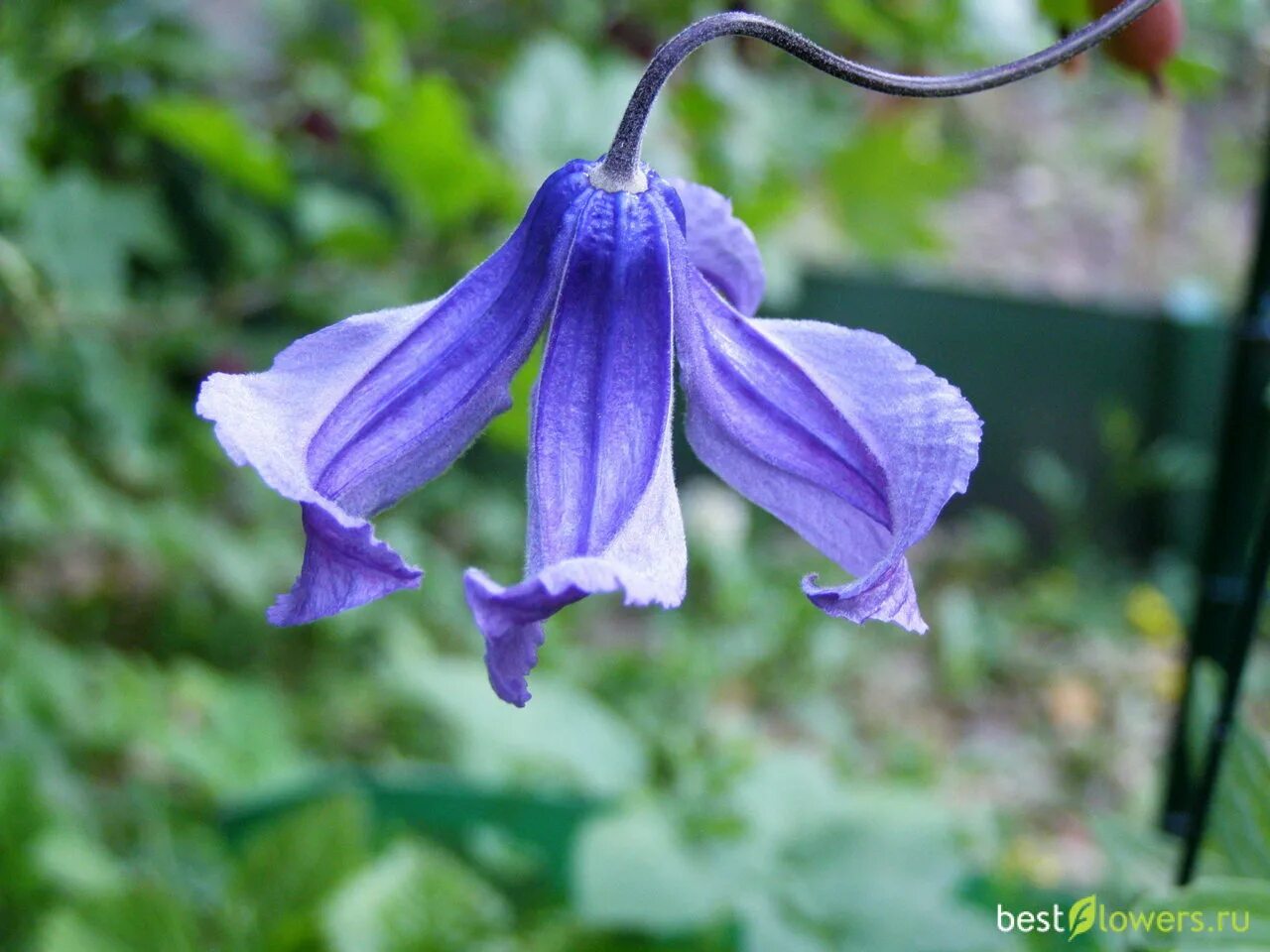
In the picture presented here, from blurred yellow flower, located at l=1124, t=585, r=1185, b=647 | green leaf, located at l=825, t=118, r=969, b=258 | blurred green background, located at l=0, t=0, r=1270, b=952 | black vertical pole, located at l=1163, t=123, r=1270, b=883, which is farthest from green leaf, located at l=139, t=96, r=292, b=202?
blurred yellow flower, located at l=1124, t=585, r=1185, b=647

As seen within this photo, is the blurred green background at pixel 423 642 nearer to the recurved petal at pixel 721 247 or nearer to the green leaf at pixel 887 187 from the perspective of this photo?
the green leaf at pixel 887 187

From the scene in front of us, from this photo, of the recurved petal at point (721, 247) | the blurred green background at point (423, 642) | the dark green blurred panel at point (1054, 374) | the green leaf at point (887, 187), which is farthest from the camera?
the dark green blurred panel at point (1054, 374)

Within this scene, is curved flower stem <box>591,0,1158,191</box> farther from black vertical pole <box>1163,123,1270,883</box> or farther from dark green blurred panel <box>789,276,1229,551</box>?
dark green blurred panel <box>789,276,1229,551</box>

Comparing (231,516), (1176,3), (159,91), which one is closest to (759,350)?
(1176,3)

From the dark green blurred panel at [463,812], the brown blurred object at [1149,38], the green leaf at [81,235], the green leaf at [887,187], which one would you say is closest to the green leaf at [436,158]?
the green leaf at [81,235]

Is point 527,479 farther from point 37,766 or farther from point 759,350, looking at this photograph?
point 37,766

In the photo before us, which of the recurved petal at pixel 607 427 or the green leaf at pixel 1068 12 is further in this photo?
the green leaf at pixel 1068 12

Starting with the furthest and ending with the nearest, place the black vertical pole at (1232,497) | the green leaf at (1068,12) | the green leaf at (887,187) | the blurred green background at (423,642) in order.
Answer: the green leaf at (887,187), the blurred green background at (423,642), the black vertical pole at (1232,497), the green leaf at (1068,12)
